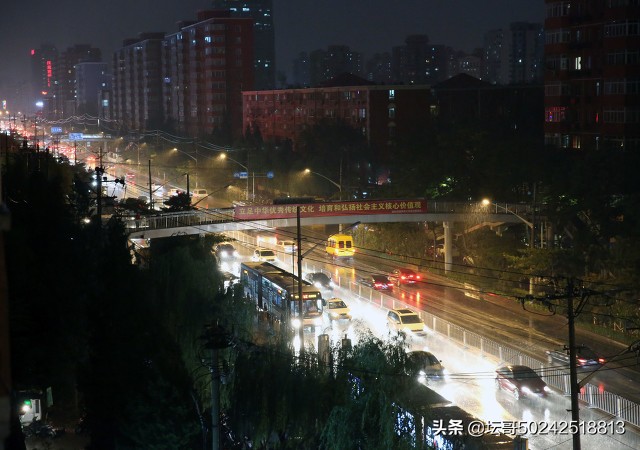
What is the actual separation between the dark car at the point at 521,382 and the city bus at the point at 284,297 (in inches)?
250

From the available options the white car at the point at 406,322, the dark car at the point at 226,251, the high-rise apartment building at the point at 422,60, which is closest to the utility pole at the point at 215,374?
the white car at the point at 406,322

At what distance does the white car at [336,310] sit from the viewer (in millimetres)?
26312

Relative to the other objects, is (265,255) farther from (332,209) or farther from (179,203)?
(332,209)

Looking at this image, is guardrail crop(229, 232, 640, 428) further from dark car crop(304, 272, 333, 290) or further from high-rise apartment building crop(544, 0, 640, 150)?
high-rise apartment building crop(544, 0, 640, 150)

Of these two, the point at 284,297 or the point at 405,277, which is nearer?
the point at 284,297

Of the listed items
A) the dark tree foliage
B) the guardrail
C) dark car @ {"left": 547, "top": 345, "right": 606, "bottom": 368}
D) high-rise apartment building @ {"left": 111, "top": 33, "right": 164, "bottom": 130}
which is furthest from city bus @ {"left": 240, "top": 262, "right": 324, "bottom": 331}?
high-rise apartment building @ {"left": 111, "top": 33, "right": 164, "bottom": 130}

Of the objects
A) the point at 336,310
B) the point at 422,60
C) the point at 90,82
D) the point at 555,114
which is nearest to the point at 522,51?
the point at 422,60

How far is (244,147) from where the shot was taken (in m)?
60.4

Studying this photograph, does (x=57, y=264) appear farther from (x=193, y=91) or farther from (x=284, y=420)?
(x=193, y=91)

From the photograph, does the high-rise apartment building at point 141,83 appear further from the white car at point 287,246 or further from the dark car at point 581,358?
the dark car at point 581,358

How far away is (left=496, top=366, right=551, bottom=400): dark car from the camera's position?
707 inches

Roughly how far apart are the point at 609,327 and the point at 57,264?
51.1 feet

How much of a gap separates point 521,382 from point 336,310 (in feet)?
30.2

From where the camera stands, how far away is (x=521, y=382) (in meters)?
18.0
